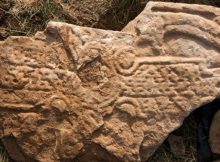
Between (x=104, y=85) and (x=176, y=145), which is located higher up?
(x=104, y=85)

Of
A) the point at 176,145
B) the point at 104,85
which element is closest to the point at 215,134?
the point at 176,145

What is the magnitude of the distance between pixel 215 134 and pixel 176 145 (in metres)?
0.26

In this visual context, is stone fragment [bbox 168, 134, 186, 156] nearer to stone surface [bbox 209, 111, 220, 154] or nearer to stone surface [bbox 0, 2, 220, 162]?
stone surface [bbox 209, 111, 220, 154]


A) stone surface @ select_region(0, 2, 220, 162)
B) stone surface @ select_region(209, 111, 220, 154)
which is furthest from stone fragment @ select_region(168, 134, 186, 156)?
stone surface @ select_region(0, 2, 220, 162)

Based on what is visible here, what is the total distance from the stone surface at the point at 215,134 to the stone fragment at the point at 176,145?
19 cm

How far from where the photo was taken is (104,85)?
7.76ft

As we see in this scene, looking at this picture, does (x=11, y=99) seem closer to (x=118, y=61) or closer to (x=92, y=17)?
(x=118, y=61)

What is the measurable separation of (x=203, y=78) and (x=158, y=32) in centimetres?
35

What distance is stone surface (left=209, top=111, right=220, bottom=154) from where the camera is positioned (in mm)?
2627

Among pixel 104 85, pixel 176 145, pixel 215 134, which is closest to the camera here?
pixel 104 85

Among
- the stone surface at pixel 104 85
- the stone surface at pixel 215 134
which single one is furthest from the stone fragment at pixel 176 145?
the stone surface at pixel 104 85

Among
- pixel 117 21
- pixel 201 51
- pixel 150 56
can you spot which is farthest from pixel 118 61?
pixel 117 21

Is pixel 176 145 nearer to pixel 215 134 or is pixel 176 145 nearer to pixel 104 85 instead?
pixel 215 134

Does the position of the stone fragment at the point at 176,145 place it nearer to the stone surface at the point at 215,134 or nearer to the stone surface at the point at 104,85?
the stone surface at the point at 215,134
